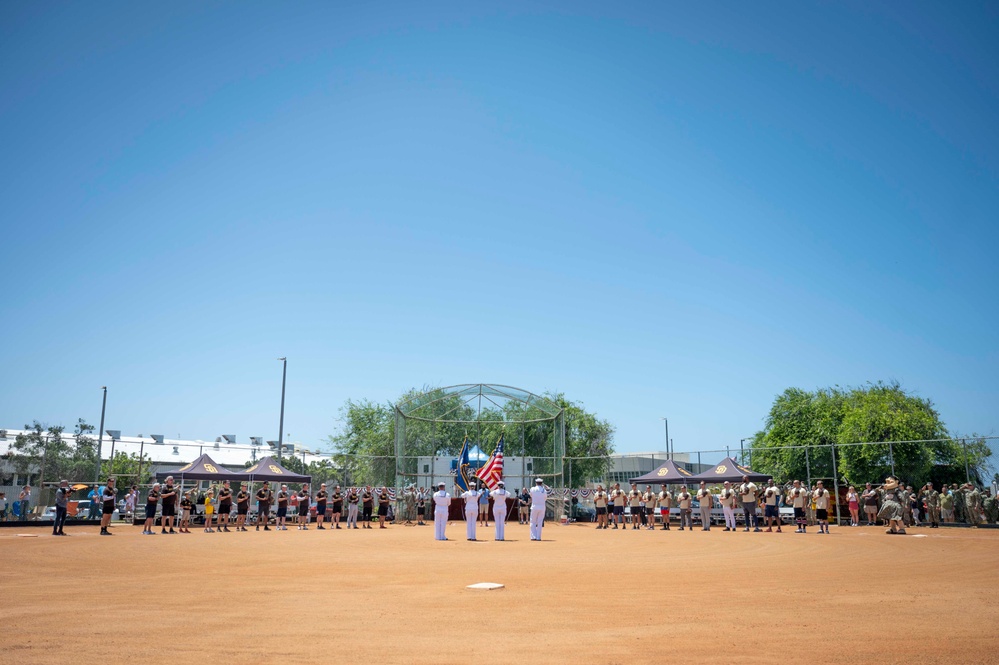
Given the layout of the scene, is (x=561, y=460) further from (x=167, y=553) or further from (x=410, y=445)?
(x=167, y=553)

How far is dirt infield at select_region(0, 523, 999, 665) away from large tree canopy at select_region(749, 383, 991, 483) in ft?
66.8

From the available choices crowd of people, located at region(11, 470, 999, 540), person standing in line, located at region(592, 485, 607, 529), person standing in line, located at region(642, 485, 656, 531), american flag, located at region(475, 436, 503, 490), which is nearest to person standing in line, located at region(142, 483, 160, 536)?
crowd of people, located at region(11, 470, 999, 540)

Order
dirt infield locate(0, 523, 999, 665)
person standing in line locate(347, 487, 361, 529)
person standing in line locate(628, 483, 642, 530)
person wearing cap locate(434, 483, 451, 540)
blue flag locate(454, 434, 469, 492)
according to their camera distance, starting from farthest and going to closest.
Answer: blue flag locate(454, 434, 469, 492)
person standing in line locate(628, 483, 642, 530)
person standing in line locate(347, 487, 361, 529)
person wearing cap locate(434, 483, 451, 540)
dirt infield locate(0, 523, 999, 665)

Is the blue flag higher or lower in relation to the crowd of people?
higher

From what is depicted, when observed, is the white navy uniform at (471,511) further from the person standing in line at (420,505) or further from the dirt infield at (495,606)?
the person standing in line at (420,505)

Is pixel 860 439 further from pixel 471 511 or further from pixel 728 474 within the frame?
pixel 471 511

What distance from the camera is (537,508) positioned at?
21781 mm

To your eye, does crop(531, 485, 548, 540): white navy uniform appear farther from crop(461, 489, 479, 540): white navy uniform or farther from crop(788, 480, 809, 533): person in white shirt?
crop(788, 480, 809, 533): person in white shirt

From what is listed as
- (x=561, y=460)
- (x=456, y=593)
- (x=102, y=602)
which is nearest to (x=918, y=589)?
(x=456, y=593)

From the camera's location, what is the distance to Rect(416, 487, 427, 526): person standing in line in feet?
110

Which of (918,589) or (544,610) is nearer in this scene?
(544,610)

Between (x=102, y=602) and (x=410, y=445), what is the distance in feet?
90.7

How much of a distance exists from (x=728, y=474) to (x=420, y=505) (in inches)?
528

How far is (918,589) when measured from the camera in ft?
34.2
